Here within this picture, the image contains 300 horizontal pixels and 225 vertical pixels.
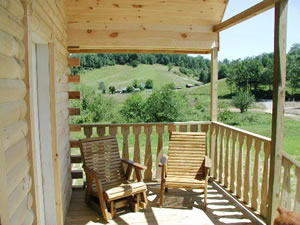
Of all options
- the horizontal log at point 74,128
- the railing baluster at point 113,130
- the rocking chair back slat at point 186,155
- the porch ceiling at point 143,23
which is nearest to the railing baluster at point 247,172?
the rocking chair back slat at point 186,155

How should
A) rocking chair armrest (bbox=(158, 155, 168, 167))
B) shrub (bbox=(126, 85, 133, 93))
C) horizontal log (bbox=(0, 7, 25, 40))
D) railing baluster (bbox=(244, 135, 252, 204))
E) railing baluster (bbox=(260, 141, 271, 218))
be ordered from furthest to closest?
shrub (bbox=(126, 85, 133, 93)) < rocking chair armrest (bbox=(158, 155, 168, 167)) < railing baluster (bbox=(244, 135, 252, 204)) < railing baluster (bbox=(260, 141, 271, 218)) < horizontal log (bbox=(0, 7, 25, 40))

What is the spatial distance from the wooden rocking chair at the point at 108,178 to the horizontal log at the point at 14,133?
61.9 inches

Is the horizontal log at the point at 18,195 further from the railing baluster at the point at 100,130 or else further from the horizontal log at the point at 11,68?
the railing baluster at the point at 100,130

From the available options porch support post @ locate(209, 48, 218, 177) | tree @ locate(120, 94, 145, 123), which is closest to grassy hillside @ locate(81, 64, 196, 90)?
tree @ locate(120, 94, 145, 123)

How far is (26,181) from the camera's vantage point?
1.60 meters

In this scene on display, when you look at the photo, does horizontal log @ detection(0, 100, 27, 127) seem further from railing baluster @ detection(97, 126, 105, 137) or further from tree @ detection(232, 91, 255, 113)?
tree @ detection(232, 91, 255, 113)

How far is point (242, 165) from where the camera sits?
11.3ft

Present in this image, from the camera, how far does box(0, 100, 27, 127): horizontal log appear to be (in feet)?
4.16

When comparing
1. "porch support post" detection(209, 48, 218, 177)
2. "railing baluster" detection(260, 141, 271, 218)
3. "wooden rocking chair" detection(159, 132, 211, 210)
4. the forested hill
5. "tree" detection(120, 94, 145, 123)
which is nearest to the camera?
"railing baluster" detection(260, 141, 271, 218)

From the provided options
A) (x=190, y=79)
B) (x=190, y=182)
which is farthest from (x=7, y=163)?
(x=190, y=79)

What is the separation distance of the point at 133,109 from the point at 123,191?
4766mm

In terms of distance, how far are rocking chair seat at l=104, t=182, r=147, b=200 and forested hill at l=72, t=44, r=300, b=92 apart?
6621 millimetres

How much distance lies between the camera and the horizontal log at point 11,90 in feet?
4.14

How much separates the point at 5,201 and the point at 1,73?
60cm
